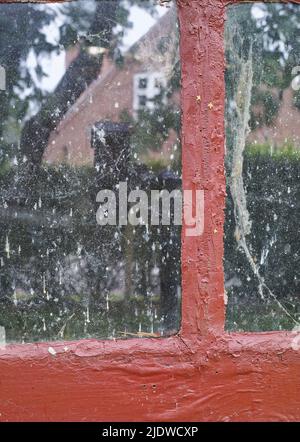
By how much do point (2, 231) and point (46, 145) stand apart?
1.15ft

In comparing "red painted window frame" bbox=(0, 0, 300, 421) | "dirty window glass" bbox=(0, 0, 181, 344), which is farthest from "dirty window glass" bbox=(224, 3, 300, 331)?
"dirty window glass" bbox=(0, 0, 181, 344)

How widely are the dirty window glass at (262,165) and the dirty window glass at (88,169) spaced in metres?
0.22

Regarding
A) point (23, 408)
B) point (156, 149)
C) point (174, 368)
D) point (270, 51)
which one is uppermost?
point (270, 51)

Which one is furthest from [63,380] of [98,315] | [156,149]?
[156,149]

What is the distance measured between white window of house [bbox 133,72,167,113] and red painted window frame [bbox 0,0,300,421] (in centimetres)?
9

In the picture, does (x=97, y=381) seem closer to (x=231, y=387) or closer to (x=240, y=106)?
(x=231, y=387)

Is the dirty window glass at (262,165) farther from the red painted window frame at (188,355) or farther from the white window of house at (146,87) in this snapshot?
the white window of house at (146,87)

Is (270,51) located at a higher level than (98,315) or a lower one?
higher

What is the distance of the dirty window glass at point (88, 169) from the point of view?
84.2 inches

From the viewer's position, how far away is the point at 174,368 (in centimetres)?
219

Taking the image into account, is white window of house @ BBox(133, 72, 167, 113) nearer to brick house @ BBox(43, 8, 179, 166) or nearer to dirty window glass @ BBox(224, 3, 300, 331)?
brick house @ BBox(43, 8, 179, 166)

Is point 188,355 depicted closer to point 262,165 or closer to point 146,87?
point 262,165

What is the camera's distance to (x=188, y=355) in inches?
86.3

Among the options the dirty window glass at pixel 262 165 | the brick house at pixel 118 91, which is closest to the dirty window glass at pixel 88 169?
the brick house at pixel 118 91
